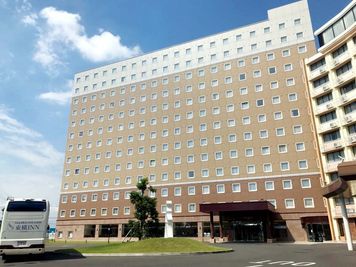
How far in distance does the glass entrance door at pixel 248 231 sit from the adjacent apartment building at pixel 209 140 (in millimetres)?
151

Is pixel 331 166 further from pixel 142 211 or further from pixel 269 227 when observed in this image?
pixel 142 211

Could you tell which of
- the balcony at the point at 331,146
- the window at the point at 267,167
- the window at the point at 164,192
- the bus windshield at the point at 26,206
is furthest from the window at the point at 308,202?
the bus windshield at the point at 26,206

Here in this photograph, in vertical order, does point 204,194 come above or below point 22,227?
above

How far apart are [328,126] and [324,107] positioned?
10.3 feet

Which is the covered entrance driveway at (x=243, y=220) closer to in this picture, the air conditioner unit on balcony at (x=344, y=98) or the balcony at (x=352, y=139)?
the balcony at (x=352, y=139)

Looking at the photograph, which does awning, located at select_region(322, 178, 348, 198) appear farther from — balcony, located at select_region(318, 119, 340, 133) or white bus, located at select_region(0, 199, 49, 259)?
balcony, located at select_region(318, 119, 340, 133)

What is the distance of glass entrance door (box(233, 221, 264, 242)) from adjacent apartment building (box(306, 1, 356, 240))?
34.2ft

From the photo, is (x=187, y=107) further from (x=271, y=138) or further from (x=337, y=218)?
(x=337, y=218)

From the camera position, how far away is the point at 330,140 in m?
47.1

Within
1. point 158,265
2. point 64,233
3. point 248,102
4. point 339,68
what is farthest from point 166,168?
point 158,265

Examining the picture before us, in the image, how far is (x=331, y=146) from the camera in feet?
152

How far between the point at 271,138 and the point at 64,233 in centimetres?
4592

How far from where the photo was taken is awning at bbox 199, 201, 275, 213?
43719 mm

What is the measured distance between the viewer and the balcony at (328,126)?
151 ft
